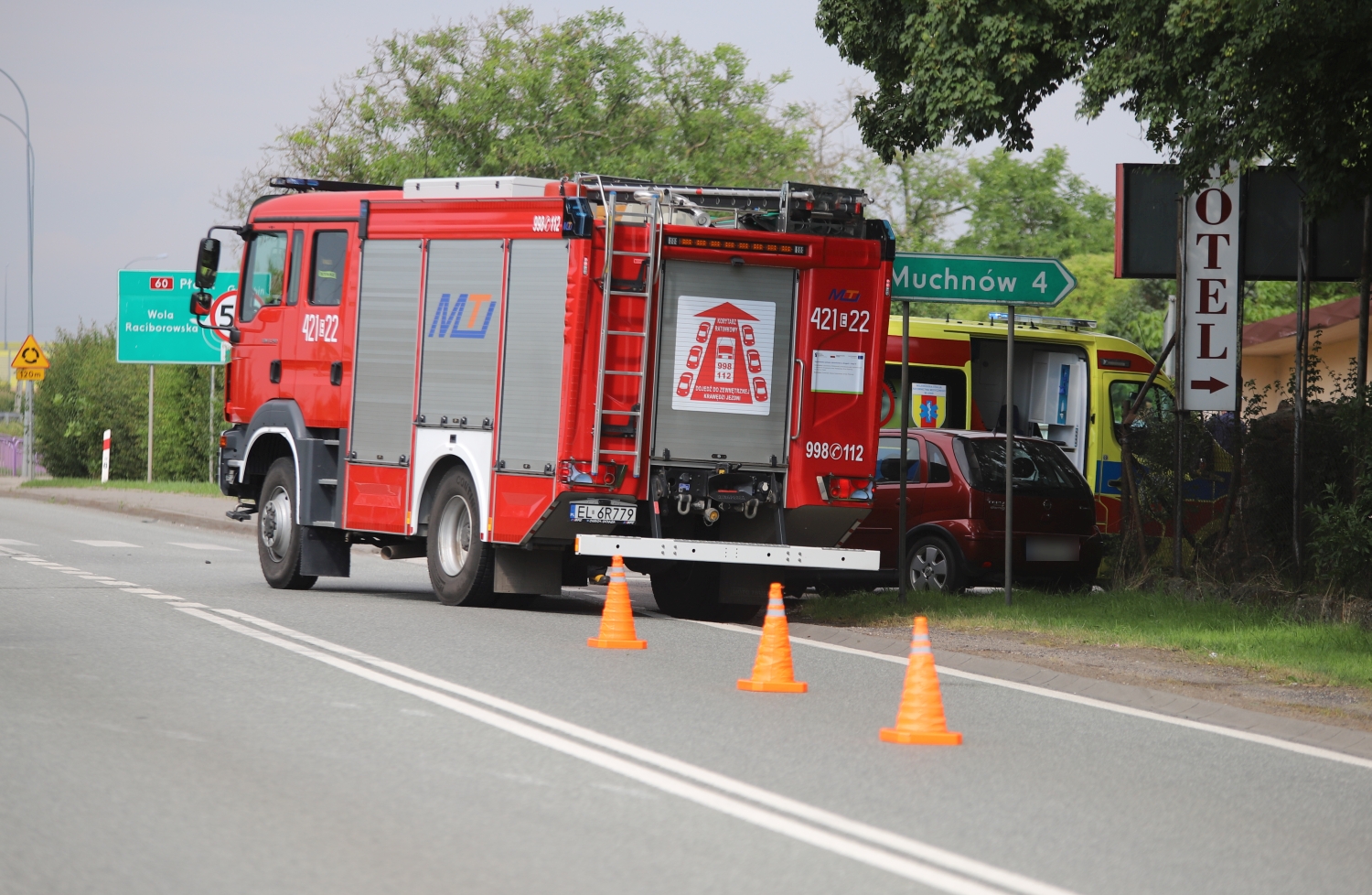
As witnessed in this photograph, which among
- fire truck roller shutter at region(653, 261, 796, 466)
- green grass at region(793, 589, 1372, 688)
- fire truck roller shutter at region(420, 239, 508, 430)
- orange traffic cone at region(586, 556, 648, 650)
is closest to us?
green grass at region(793, 589, 1372, 688)

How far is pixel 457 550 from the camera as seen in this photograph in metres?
13.9

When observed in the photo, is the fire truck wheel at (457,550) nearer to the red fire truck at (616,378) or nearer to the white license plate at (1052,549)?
the red fire truck at (616,378)

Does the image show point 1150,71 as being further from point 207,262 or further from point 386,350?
point 207,262

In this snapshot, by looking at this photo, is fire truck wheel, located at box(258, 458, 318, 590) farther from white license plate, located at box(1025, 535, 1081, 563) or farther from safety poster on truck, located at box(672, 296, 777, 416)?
white license plate, located at box(1025, 535, 1081, 563)

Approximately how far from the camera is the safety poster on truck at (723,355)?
1305 centimetres

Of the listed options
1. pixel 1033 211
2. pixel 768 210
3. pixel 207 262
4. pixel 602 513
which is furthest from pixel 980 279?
pixel 1033 211

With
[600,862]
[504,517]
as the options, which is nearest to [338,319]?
[504,517]

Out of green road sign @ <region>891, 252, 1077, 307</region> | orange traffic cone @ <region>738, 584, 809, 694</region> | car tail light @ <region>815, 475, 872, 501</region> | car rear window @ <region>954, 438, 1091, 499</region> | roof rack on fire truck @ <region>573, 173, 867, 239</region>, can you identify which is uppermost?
roof rack on fire truck @ <region>573, 173, 867, 239</region>

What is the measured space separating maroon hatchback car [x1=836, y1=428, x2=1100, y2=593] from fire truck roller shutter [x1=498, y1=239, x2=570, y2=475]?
419cm

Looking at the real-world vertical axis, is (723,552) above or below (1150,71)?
below

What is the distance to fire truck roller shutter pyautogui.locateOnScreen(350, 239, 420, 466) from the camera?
553 inches

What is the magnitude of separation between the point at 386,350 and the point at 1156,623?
653 cm

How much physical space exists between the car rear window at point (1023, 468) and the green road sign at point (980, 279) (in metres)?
2.22

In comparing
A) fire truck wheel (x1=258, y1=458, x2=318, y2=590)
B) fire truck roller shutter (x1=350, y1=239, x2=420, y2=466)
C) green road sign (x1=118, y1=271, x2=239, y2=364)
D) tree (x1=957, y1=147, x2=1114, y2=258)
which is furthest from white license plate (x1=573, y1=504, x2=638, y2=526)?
tree (x1=957, y1=147, x2=1114, y2=258)
